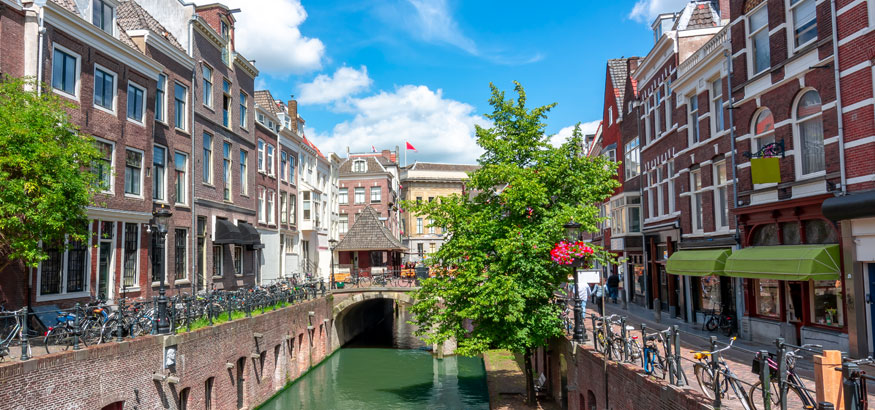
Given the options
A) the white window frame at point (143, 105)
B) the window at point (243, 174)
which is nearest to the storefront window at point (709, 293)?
the white window frame at point (143, 105)

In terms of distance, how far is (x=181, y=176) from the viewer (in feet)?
80.0

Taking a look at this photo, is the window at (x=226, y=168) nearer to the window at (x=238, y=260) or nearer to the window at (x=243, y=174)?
the window at (x=243, y=174)

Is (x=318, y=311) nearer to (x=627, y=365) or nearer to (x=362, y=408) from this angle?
(x=362, y=408)

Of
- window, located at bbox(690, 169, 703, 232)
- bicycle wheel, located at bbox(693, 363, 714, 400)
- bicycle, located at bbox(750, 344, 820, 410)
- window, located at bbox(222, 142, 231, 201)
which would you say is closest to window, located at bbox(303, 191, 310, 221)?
window, located at bbox(222, 142, 231, 201)

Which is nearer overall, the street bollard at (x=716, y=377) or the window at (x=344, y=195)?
the street bollard at (x=716, y=377)

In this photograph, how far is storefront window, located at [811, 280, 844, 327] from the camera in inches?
573

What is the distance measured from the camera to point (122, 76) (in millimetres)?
19125

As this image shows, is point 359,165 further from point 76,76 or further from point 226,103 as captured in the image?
point 76,76

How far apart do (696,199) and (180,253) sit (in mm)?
21373

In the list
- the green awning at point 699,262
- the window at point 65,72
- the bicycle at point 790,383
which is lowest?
the bicycle at point 790,383

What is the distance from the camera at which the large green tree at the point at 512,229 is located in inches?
699

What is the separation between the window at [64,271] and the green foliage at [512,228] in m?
10.2

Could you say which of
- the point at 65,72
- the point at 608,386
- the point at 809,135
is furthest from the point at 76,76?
the point at 809,135

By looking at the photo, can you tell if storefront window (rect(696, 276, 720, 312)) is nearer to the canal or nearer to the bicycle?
the canal
